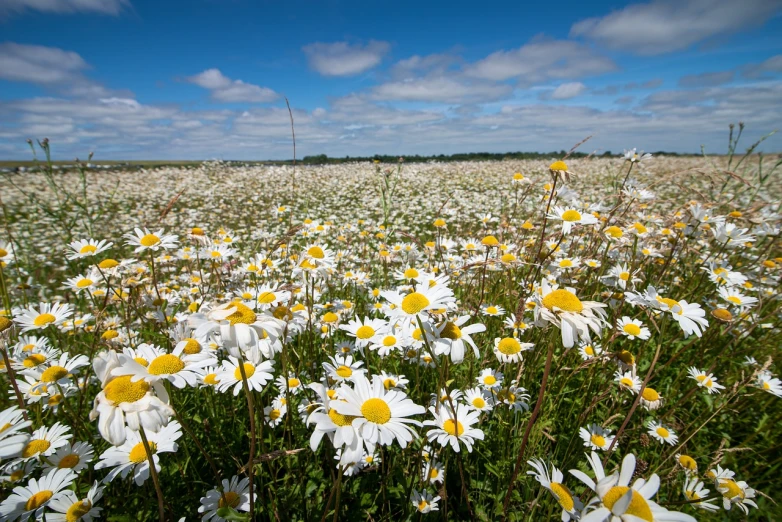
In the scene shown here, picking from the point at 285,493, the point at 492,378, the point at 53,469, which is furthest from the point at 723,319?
the point at 53,469

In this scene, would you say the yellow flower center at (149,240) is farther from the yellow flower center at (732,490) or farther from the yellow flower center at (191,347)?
the yellow flower center at (732,490)

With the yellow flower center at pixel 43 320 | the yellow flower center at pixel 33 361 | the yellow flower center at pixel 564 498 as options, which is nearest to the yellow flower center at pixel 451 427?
the yellow flower center at pixel 564 498

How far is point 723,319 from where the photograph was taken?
2215 millimetres

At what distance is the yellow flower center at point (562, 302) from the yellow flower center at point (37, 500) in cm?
231

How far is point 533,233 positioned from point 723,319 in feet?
7.20

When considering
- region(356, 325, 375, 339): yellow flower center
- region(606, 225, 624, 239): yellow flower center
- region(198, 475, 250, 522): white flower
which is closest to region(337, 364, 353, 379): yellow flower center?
region(356, 325, 375, 339): yellow flower center

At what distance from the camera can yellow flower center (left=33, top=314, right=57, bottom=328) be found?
2477 mm

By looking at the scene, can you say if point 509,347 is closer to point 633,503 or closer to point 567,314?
point 567,314

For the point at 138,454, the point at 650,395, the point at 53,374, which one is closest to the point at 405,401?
the point at 138,454

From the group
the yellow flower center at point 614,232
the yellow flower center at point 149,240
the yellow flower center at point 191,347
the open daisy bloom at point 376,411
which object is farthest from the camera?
the yellow flower center at point 614,232

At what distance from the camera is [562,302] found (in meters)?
1.23

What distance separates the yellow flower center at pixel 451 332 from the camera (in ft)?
5.11

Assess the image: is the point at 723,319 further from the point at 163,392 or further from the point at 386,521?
the point at 163,392

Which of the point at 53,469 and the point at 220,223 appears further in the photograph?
the point at 220,223
